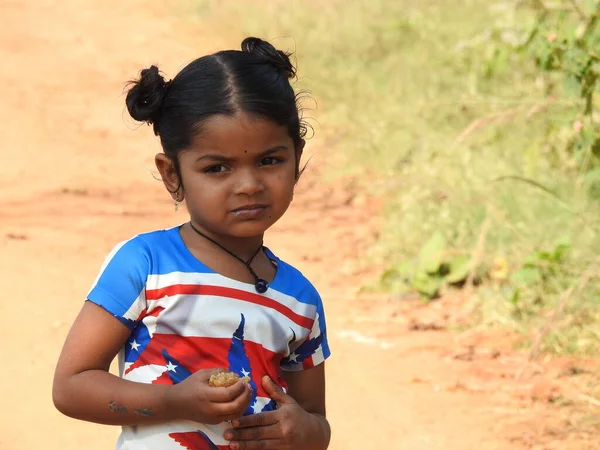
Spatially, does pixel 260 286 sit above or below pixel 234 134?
below

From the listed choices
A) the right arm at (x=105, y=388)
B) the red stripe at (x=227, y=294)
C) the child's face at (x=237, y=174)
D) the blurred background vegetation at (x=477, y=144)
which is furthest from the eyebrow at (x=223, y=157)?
the blurred background vegetation at (x=477, y=144)

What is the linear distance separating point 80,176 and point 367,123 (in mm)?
2064

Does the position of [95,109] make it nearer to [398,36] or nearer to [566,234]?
[398,36]

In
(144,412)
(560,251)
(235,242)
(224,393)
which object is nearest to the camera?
(224,393)

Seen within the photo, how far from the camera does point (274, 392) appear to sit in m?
2.04

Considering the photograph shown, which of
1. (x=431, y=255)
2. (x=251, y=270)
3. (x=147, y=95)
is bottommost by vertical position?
(x=251, y=270)

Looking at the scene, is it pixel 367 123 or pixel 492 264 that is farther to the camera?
pixel 367 123

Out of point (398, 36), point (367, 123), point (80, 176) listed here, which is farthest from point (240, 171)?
point (398, 36)

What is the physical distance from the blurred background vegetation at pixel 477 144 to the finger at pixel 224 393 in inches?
82.1

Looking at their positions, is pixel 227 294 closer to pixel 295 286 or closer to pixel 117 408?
pixel 295 286

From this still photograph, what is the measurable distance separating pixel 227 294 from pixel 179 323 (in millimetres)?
115

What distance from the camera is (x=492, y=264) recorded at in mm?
5059

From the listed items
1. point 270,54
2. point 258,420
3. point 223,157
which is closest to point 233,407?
point 258,420

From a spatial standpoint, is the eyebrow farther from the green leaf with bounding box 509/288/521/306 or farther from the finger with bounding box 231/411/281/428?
the green leaf with bounding box 509/288/521/306
